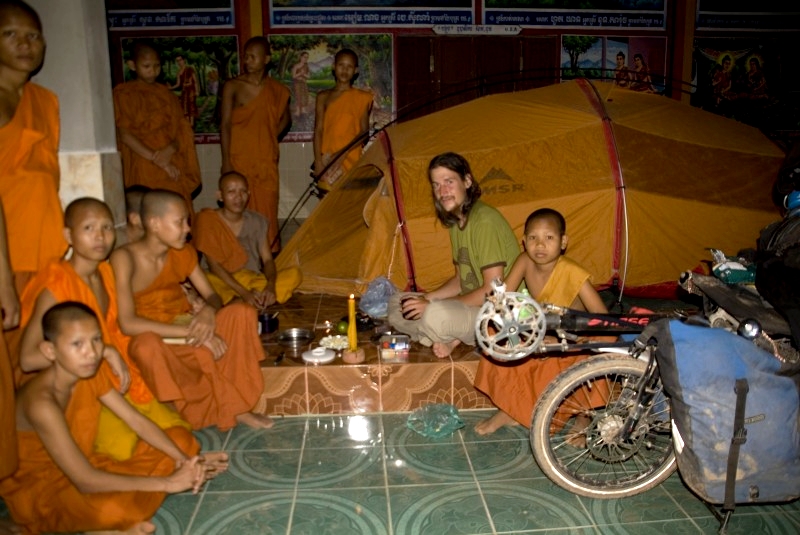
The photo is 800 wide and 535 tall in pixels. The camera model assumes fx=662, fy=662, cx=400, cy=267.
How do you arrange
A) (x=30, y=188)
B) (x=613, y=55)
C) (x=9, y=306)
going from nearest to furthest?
1. (x=9, y=306)
2. (x=30, y=188)
3. (x=613, y=55)

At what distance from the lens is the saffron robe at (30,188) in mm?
3010

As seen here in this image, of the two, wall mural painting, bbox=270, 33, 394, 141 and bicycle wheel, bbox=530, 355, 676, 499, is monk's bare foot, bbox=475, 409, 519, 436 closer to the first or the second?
bicycle wheel, bbox=530, 355, 676, 499

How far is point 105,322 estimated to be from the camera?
9.95 feet

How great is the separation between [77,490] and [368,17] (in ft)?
25.6

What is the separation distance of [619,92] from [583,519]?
3646 mm

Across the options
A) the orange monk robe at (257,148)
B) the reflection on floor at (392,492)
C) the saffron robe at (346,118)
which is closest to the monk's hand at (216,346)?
the reflection on floor at (392,492)

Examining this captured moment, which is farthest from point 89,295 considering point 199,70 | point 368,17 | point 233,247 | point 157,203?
point 368,17

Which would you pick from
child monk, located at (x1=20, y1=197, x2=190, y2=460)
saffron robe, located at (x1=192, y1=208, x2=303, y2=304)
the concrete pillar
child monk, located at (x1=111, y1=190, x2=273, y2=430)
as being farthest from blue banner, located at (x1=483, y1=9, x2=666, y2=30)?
child monk, located at (x1=20, y1=197, x2=190, y2=460)

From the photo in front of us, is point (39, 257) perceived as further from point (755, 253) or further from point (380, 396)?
point (755, 253)

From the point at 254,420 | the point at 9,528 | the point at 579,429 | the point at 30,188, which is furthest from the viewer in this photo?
the point at 254,420

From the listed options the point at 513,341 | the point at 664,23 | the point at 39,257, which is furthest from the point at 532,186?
the point at 664,23

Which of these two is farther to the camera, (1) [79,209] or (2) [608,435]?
(1) [79,209]

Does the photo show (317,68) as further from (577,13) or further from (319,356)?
(319,356)

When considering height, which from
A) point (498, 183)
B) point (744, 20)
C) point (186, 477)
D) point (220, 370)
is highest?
point (744, 20)
